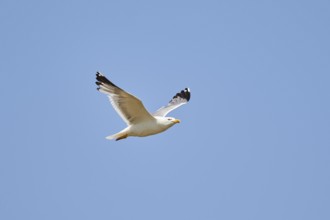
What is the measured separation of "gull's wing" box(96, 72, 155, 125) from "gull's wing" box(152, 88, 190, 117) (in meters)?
2.41

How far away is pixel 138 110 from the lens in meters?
14.7

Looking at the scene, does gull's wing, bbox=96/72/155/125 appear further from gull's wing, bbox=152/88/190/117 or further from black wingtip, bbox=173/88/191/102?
black wingtip, bbox=173/88/191/102

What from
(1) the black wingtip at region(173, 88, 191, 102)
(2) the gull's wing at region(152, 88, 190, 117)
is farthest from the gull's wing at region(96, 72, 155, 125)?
(1) the black wingtip at region(173, 88, 191, 102)

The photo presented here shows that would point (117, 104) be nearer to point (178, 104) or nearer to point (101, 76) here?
point (101, 76)

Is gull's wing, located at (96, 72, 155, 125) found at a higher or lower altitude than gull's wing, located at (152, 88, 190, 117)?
lower

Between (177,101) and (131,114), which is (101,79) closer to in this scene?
(131,114)

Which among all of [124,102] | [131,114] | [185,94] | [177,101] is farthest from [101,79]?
[185,94]

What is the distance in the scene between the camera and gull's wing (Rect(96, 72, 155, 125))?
47.1 ft

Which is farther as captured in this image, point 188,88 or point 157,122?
point 188,88

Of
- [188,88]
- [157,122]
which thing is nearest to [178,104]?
[188,88]

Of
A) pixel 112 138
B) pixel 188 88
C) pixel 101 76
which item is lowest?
pixel 112 138

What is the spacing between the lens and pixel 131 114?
14.9 m

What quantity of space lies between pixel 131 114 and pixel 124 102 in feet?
1.45

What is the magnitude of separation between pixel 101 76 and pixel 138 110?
44.0 inches
